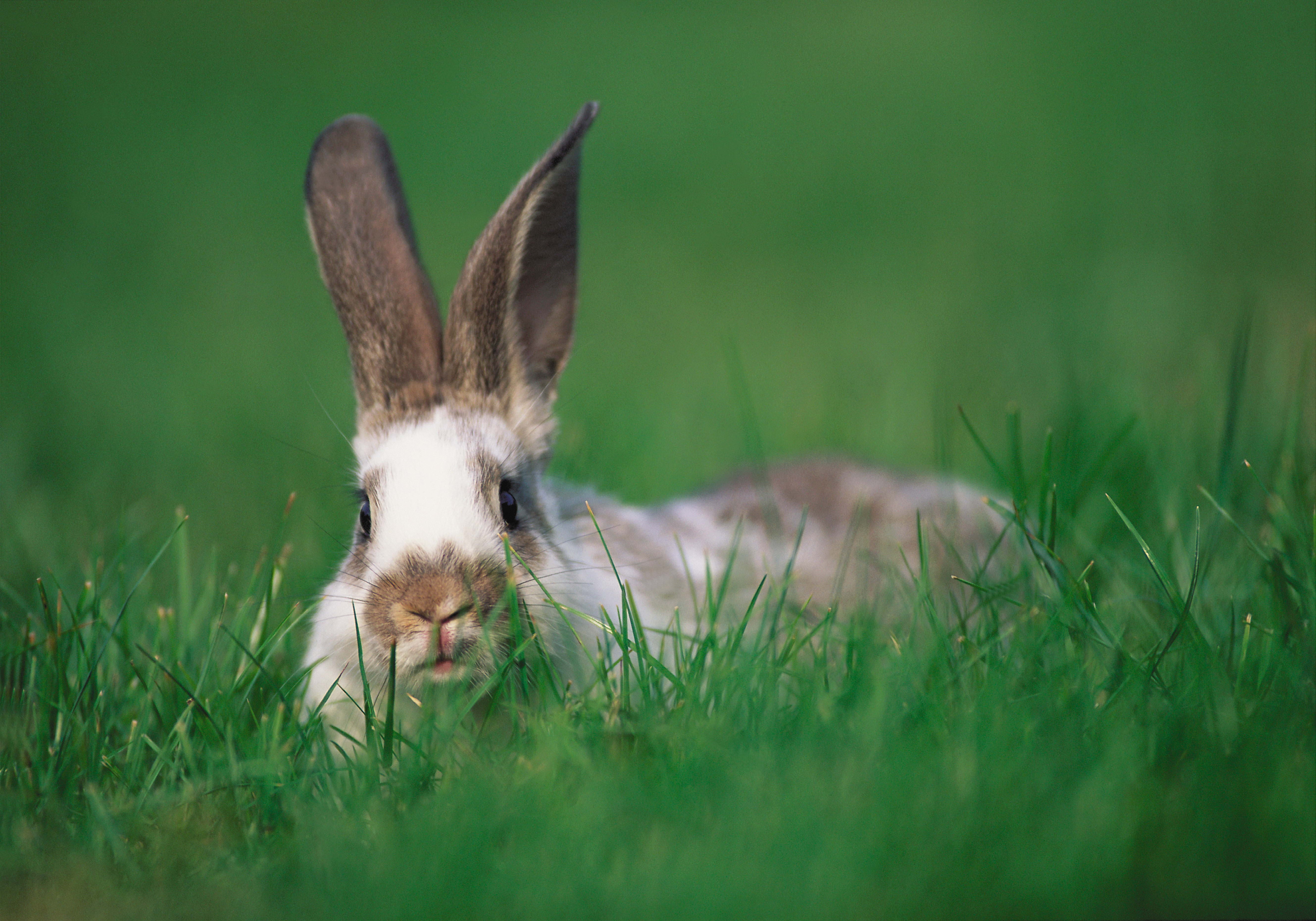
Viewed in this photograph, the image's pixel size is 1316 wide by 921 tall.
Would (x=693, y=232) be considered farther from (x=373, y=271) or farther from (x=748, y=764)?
(x=748, y=764)

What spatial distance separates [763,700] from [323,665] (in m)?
1.20

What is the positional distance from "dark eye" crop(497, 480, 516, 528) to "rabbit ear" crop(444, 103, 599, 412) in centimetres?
37

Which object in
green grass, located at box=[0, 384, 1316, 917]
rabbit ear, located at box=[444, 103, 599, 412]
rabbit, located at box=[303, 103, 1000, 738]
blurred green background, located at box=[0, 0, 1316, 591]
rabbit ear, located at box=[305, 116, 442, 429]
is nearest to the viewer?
green grass, located at box=[0, 384, 1316, 917]

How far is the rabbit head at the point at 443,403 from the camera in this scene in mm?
2529

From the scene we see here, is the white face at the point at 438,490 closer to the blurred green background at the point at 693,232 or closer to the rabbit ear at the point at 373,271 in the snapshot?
the rabbit ear at the point at 373,271

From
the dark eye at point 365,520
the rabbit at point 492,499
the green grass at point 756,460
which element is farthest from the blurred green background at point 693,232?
the rabbit at point 492,499

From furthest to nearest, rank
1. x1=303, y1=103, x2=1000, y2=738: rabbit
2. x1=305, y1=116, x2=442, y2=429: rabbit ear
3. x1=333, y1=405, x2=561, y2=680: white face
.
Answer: x1=305, y1=116, x2=442, y2=429: rabbit ear < x1=303, y1=103, x2=1000, y2=738: rabbit < x1=333, y1=405, x2=561, y2=680: white face

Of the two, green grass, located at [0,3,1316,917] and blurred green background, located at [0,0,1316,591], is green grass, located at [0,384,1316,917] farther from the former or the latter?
blurred green background, located at [0,0,1316,591]

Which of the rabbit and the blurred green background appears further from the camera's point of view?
the blurred green background

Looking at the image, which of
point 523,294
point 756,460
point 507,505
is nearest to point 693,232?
point 756,460

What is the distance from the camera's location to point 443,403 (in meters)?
3.19

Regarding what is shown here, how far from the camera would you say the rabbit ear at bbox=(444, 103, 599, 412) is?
9.98 feet

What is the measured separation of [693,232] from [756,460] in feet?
18.3

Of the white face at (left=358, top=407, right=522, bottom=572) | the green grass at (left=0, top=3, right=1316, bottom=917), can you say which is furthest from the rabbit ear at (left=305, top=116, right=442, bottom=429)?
the green grass at (left=0, top=3, right=1316, bottom=917)
